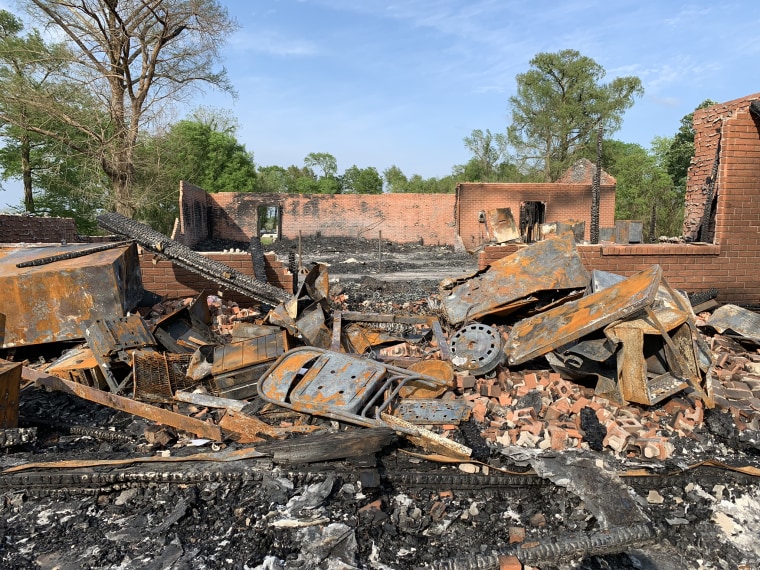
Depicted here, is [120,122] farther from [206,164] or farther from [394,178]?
[394,178]

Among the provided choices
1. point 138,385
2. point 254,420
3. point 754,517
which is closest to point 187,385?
point 138,385

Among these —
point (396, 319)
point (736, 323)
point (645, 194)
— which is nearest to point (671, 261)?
point (736, 323)

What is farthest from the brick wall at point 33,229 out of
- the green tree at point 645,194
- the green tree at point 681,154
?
the green tree at point 681,154

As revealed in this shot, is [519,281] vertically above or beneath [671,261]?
beneath

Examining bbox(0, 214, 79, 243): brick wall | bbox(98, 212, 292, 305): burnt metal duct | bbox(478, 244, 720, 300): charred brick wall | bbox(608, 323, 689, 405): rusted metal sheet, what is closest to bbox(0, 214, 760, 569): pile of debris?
bbox(608, 323, 689, 405): rusted metal sheet

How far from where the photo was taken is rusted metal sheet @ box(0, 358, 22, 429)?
3516 mm

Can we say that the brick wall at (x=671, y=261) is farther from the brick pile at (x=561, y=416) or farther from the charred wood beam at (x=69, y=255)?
the charred wood beam at (x=69, y=255)

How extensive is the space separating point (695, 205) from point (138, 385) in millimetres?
9608

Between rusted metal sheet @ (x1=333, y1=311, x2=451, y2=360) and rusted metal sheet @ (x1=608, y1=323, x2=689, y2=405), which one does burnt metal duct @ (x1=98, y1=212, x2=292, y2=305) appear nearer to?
rusted metal sheet @ (x1=333, y1=311, x2=451, y2=360)

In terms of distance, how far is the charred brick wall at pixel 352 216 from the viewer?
25172 millimetres

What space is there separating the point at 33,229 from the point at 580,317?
11.3m

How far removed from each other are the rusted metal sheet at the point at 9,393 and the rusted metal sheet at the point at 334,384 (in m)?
1.90

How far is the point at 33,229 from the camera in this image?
1005 centimetres

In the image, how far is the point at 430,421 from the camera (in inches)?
149
